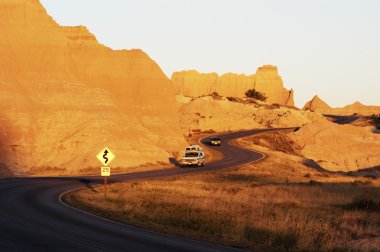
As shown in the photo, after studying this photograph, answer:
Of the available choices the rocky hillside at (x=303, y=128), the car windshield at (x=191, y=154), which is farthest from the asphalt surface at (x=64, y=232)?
the rocky hillside at (x=303, y=128)

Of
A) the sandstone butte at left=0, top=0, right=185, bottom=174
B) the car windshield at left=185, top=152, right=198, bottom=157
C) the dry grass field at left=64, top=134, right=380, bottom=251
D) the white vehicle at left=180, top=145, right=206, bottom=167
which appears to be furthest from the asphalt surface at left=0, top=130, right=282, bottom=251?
the car windshield at left=185, top=152, right=198, bottom=157

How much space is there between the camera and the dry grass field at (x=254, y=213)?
20.3m

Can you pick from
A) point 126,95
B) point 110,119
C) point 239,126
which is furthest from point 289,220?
point 239,126

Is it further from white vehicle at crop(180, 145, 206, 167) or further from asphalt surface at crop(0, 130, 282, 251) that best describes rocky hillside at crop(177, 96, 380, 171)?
asphalt surface at crop(0, 130, 282, 251)

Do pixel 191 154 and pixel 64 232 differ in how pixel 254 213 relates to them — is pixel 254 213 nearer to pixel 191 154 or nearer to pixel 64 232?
pixel 64 232

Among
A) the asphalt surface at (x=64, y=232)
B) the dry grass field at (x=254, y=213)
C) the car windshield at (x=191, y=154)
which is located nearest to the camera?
the asphalt surface at (x=64, y=232)

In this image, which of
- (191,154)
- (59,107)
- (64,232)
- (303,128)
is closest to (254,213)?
(64,232)

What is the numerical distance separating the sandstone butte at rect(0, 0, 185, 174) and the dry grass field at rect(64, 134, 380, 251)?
Result: 19.0 meters

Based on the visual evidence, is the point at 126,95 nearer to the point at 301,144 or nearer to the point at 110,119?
the point at 110,119

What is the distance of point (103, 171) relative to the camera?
34500 mm

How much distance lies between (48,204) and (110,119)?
141 feet

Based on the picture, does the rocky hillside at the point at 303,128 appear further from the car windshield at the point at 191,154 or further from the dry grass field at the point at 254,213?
the dry grass field at the point at 254,213

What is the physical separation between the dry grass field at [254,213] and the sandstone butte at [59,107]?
18971mm

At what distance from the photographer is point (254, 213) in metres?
28.4
